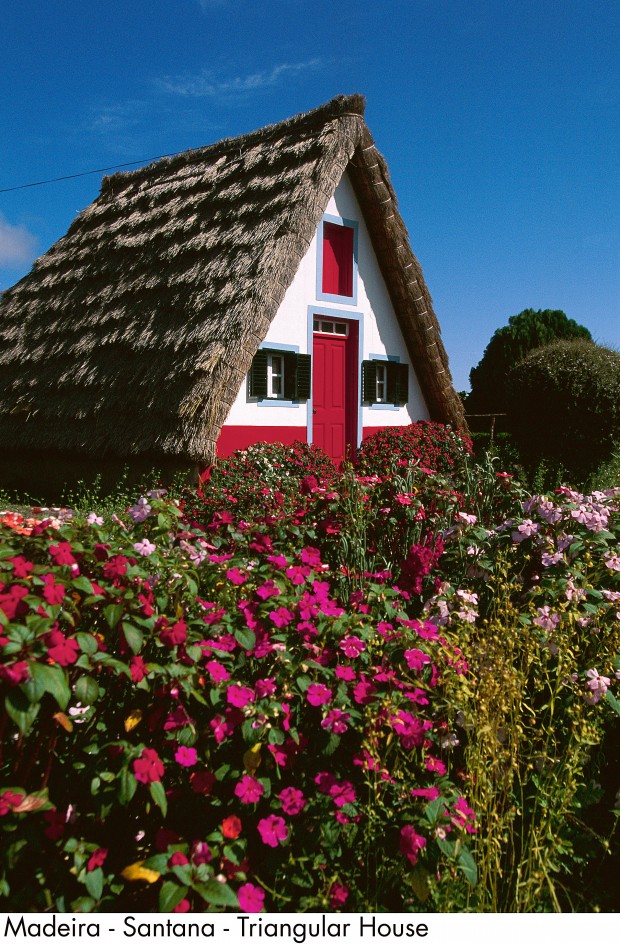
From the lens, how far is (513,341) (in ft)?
63.9

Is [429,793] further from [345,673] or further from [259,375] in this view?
[259,375]

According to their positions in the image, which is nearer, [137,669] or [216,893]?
[216,893]

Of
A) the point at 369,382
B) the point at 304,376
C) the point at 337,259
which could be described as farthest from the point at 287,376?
the point at 337,259

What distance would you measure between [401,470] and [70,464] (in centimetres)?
555

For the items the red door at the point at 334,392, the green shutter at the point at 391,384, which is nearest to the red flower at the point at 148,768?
the red door at the point at 334,392

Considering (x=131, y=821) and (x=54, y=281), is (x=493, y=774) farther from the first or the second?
(x=54, y=281)

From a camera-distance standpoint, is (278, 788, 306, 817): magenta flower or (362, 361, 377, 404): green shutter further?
(362, 361, 377, 404): green shutter

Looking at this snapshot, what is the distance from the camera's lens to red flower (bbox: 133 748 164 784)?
6.07ft

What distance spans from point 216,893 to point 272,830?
23 centimetres

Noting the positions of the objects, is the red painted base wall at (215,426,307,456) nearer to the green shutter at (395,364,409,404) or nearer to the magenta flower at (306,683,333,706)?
the green shutter at (395,364,409,404)

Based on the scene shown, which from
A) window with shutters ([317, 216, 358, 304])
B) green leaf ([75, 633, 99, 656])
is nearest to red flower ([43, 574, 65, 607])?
green leaf ([75, 633, 99, 656])

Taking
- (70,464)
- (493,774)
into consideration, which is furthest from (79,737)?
(70,464)

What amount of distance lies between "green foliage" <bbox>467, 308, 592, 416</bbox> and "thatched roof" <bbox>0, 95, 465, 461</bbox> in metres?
8.19

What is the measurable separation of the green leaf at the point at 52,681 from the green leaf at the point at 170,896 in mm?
505
